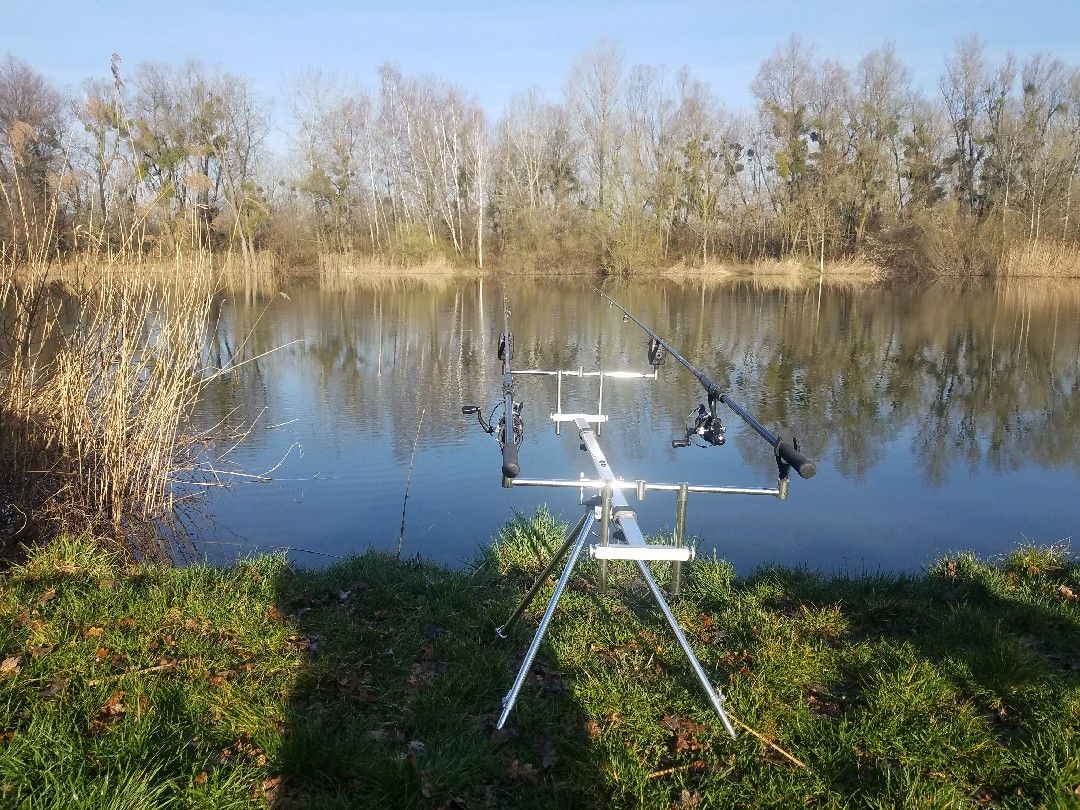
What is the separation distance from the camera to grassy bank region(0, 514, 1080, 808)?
2.52 meters

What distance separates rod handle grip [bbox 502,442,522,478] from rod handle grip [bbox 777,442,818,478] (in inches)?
32.4

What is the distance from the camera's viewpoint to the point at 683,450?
8227mm

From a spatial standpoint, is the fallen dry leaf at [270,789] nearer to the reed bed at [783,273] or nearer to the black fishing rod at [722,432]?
the black fishing rod at [722,432]

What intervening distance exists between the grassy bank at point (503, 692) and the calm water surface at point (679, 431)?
152cm

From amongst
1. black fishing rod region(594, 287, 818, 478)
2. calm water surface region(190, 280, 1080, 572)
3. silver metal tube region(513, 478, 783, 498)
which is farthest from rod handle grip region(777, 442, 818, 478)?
calm water surface region(190, 280, 1080, 572)

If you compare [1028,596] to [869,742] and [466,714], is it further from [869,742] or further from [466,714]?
[466,714]

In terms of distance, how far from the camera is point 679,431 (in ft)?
29.3

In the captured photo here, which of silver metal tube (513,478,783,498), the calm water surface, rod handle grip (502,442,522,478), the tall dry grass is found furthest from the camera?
the calm water surface

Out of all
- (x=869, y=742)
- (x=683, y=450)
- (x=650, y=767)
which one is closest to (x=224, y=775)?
(x=650, y=767)

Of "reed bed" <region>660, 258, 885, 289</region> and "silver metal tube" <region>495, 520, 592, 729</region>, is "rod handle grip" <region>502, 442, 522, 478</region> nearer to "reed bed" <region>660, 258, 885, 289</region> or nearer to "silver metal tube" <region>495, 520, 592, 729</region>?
"silver metal tube" <region>495, 520, 592, 729</region>

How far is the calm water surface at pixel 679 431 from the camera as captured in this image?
19.9ft

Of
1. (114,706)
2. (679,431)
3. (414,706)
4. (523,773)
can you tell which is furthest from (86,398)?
(679,431)

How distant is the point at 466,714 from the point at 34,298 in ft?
12.6

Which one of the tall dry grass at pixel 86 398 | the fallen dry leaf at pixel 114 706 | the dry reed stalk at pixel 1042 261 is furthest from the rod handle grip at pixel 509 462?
the dry reed stalk at pixel 1042 261
